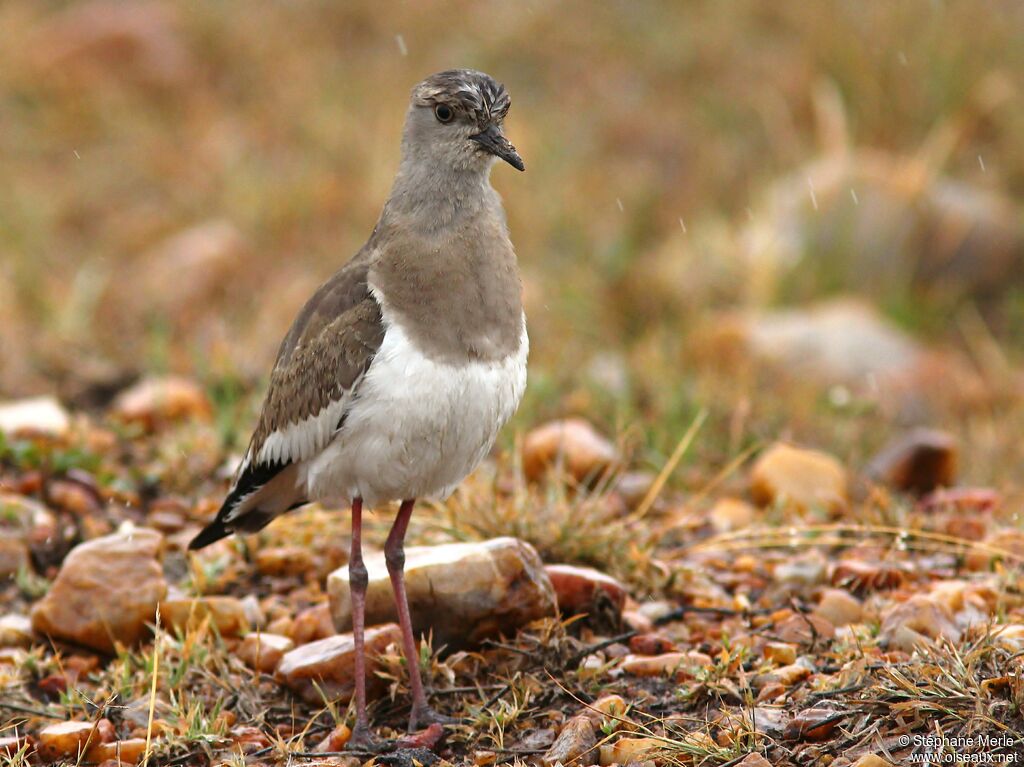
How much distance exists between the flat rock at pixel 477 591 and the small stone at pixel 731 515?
1.41 m

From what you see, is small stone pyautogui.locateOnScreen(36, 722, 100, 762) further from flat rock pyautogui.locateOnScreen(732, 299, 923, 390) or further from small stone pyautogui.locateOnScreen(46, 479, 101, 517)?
flat rock pyautogui.locateOnScreen(732, 299, 923, 390)

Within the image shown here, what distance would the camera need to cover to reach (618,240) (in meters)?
9.49

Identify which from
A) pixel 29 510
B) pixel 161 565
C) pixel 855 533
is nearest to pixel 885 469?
pixel 855 533

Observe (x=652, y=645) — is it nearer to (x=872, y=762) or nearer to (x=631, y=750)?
(x=631, y=750)

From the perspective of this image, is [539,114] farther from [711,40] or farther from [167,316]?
[167,316]

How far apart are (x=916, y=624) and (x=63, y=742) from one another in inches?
103

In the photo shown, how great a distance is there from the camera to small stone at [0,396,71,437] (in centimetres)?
597

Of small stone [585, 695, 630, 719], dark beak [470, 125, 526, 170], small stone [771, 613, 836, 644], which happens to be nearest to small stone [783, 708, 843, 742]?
small stone [585, 695, 630, 719]

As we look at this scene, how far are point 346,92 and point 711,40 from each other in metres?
3.34

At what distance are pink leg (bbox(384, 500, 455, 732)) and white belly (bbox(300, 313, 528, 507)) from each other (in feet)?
0.51

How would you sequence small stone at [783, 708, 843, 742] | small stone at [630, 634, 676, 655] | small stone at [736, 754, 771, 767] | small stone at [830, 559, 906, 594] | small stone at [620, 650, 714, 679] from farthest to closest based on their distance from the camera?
1. small stone at [830, 559, 906, 594]
2. small stone at [630, 634, 676, 655]
3. small stone at [620, 650, 714, 679]
4. small stone at [783, 708, 843, 742]
5. small stone at [736, 754, 771, 767]

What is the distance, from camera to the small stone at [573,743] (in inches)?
145

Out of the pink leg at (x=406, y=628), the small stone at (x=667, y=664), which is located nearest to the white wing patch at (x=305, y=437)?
the pink leg at (x=406, y=628)

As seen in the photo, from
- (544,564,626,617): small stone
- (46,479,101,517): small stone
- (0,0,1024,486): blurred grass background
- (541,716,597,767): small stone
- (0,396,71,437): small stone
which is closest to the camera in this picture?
(541,716,597,767): small stone
